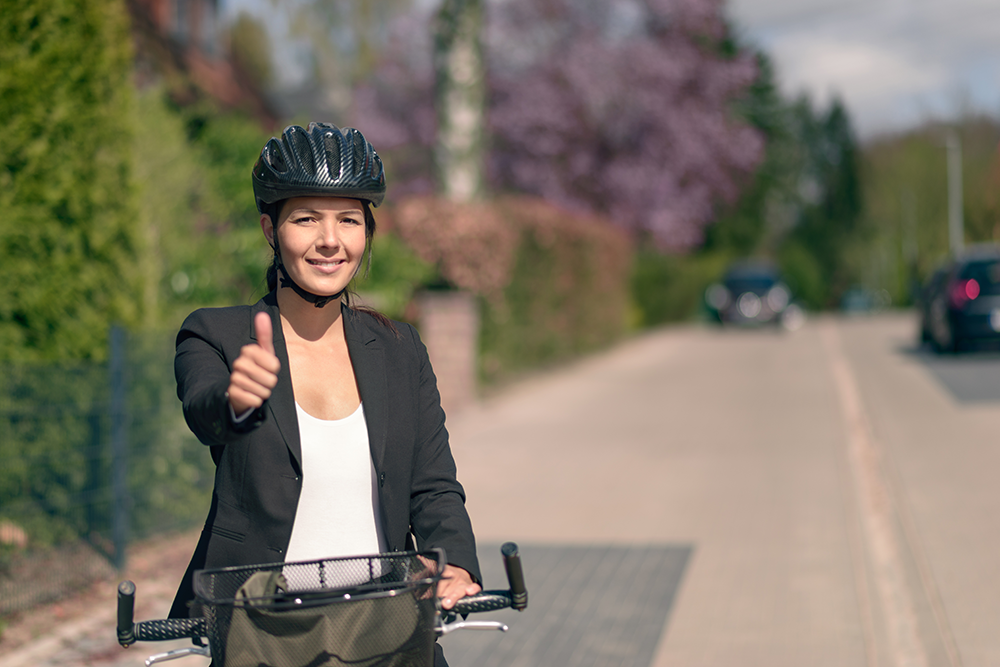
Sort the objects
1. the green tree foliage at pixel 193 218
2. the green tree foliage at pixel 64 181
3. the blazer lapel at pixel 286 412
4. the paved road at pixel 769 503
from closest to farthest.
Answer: the blazer lapel at pixel 286 412, the paved road at pixel 769 503, the green tree foliage at pixel 64 181, the green tree foliage at pixel 193 218

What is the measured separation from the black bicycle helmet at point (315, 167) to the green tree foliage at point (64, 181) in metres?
4.04

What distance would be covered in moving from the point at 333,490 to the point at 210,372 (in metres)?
0.33

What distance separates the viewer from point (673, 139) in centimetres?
2766

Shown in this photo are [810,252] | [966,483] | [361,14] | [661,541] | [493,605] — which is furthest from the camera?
[810,252]

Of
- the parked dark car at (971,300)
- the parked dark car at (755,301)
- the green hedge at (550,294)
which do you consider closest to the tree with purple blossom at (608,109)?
the parked dark car at (755,301)

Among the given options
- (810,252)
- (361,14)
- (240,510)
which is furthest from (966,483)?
(810,252)

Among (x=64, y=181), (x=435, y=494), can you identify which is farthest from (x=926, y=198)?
(x=435, y=494)

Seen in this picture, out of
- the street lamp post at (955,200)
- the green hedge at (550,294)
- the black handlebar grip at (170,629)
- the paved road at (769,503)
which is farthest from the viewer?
the street lamp post at (955,200)

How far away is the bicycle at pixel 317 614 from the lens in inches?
70.5

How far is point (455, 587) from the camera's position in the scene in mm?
2164

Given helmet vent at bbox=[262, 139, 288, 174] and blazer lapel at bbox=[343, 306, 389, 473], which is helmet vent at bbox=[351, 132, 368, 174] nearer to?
helmet vent at bbox=[262, 139, 288, 174]

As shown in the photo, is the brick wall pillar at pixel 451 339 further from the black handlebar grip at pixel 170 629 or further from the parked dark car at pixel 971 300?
the black handlebar grip at pixel 170 629

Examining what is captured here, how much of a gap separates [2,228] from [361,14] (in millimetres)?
32083

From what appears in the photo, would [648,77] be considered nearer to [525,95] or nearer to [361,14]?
[525,95]
